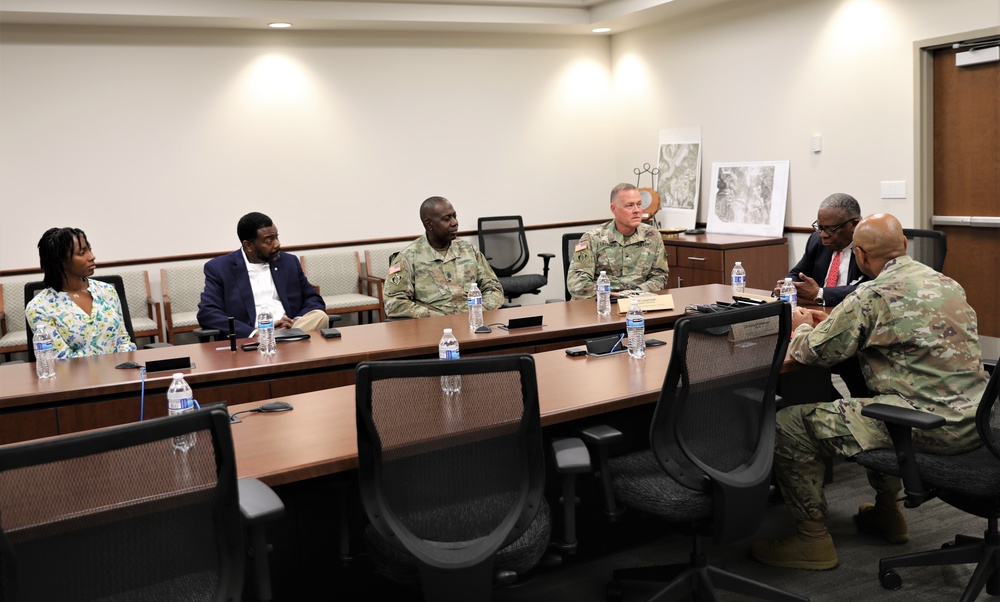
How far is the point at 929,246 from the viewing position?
178 inches

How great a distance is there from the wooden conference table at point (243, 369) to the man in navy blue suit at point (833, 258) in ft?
1.80

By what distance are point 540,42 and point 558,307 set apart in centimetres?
448

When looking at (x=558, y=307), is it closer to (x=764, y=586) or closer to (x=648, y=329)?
(x=648, y=329)

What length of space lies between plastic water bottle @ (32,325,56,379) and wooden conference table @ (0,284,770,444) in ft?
0.13

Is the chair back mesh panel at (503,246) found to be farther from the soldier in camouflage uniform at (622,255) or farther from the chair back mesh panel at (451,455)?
the chair back mesh panel at (451,455)

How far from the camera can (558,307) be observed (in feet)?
16.3

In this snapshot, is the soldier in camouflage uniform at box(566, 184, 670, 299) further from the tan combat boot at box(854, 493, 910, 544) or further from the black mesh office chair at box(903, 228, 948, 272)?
the tan combat boot at box(854, 493, 910, 544)

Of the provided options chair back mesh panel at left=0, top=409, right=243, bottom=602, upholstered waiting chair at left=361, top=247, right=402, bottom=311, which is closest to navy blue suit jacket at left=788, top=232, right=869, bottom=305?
chair back mesh panel at left=0, top=409, right=243, bottom=602

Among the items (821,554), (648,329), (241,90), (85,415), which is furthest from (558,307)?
(241,90)

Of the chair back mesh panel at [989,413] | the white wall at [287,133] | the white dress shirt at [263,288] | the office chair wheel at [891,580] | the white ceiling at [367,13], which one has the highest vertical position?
the white ceiling at [367,13]

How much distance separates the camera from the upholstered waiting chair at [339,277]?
750 cm

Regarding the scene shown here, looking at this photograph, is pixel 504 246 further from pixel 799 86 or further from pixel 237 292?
pixel 237 292

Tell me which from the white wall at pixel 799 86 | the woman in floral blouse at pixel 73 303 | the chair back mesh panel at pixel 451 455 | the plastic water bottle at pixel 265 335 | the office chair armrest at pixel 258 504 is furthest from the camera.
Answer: the white wall at pixel 799 86

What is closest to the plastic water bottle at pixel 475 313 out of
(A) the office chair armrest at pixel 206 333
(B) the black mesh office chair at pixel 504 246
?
(A) the office chair armrest at pixel 206 333
